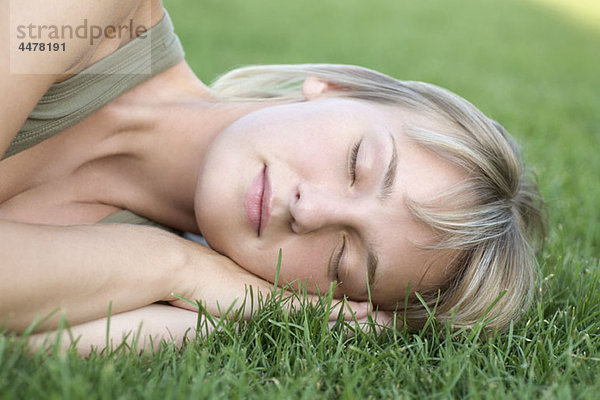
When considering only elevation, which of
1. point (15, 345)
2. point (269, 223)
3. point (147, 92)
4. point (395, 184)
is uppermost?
point (147, 92)

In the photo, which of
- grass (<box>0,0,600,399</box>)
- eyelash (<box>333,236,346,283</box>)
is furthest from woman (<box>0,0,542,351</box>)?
grass (<box>0,0,600,399</box>)

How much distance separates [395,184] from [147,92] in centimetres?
119

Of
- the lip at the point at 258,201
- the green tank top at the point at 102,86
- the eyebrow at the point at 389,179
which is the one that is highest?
the green tank top at the point at 102,86

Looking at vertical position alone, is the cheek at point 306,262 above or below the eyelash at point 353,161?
below

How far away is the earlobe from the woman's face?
0.31 meters

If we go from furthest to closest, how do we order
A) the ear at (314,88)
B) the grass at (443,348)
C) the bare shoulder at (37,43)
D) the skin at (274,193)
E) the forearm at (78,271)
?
1. the ear at (314,88)
2. the skin at (274,193)
3. the bare shoulder at (37,43)
4. the forearm at (78,271)
5. the grass at (443,348)

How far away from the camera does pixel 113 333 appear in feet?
5.97

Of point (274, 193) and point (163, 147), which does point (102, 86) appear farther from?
point (274, 193)

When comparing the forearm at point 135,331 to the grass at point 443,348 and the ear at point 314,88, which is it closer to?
the grass at point 443,348

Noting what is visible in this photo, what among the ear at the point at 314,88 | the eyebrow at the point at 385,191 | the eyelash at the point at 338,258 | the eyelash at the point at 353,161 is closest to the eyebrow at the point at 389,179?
the eyebrow at the point at 385,191

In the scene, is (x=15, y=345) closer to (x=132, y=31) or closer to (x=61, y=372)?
(x=61, y=372)

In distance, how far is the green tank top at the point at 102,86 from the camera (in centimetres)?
227

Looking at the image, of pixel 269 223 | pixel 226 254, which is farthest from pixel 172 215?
pixel 269 223

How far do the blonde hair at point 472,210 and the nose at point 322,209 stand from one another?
0.64ft
